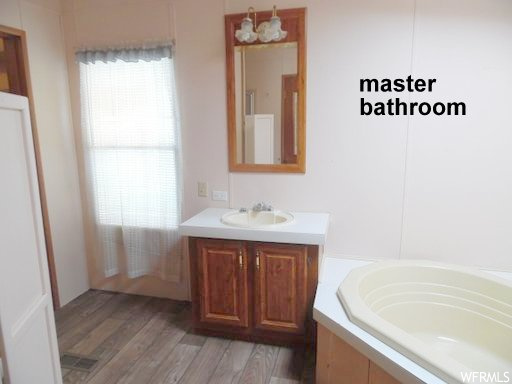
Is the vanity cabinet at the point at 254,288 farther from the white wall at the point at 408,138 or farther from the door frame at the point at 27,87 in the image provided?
the door frame at the point at 27,87

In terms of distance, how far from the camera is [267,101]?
247cm

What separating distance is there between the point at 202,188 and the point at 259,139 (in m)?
0.62

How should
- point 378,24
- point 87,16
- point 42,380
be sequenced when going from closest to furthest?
point 42,380 < point 378,24 < point 87,16

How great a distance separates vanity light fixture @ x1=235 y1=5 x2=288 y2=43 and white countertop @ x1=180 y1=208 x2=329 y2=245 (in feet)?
4.15

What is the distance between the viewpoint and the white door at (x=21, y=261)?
3.47 feet

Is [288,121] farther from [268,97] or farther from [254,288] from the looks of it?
[254,288]

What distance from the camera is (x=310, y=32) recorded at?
2348mm

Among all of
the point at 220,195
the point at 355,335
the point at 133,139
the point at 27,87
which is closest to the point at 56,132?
the point at 27,87

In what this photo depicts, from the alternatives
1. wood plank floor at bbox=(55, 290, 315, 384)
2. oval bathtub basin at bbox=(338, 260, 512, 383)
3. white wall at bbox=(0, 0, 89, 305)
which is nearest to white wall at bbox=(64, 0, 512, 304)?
oval bathtub basin at bbox=(338, 260, 512, 383)

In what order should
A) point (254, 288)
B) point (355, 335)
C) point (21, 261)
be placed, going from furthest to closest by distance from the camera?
point (254, 288)
point (355, 335)
point (21, 261)

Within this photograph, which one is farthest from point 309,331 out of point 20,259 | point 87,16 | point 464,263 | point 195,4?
point 87,16

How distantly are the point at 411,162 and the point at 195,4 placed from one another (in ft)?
6.41

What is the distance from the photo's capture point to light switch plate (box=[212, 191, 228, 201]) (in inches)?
106

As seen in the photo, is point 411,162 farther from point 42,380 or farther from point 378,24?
point 42,380
